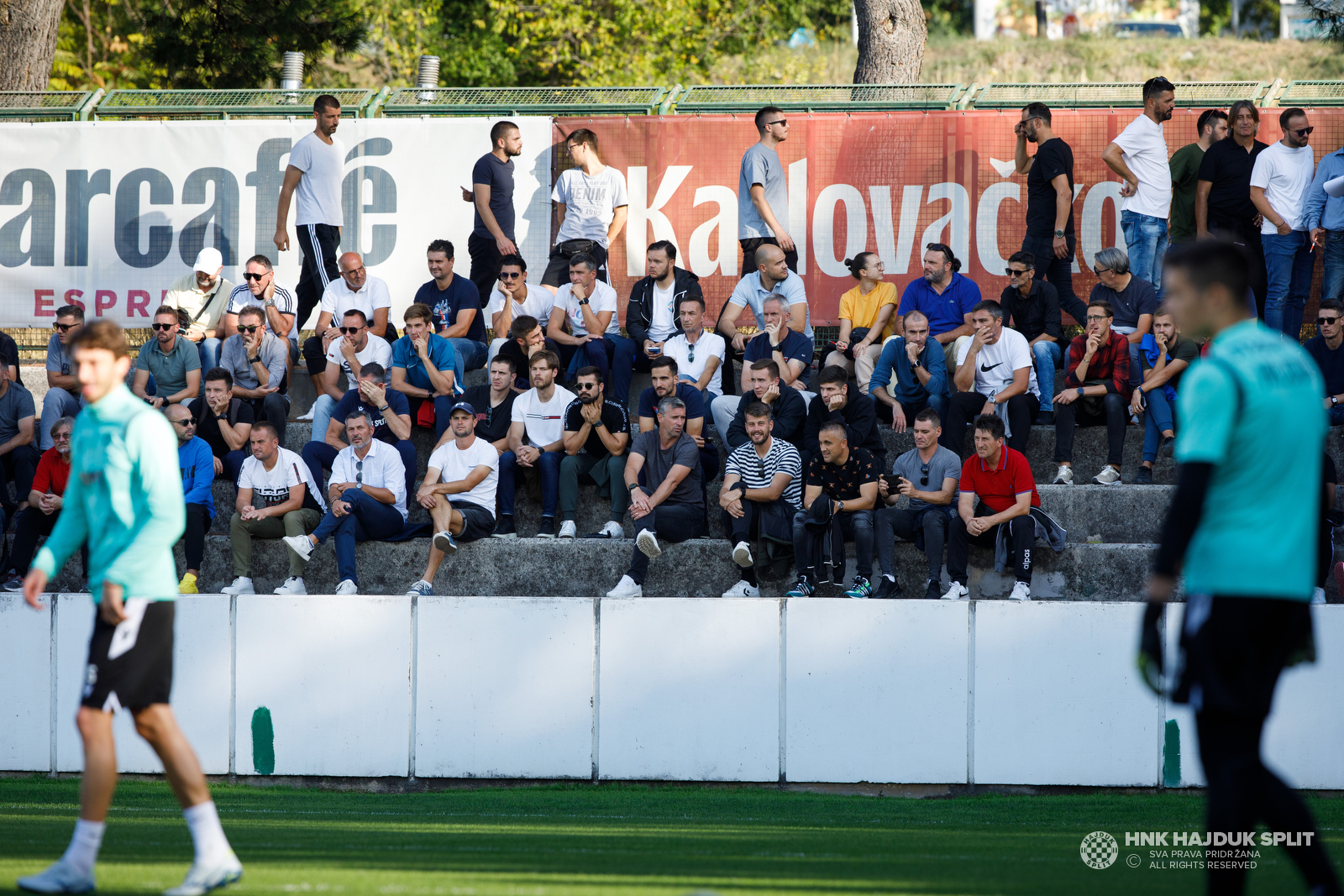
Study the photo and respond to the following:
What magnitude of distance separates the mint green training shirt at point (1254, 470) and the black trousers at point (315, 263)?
1104cm

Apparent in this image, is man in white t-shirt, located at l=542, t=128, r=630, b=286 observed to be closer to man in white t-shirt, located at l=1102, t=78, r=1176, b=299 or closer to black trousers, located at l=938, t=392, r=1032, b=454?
black trousers, located at l=938, t=392, r=1032, b=454

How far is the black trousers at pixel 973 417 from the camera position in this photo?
11.4m

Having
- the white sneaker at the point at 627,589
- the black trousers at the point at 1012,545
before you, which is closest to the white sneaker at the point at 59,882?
the white sneaker at the point at 627,589

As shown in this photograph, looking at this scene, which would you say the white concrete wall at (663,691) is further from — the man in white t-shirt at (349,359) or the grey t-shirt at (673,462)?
the man in white t-shirt at (349,359)

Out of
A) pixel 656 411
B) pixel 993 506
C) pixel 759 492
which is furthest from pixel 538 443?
pixel 993 506

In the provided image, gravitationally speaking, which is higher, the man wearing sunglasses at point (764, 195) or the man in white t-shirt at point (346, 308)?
the man wearing sunglasses at point (764, 195)

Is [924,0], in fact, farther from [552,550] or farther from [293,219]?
[552,550]

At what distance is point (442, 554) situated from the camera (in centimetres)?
1103

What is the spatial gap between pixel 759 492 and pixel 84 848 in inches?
264

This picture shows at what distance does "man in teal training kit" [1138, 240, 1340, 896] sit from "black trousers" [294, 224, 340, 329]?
11.0m

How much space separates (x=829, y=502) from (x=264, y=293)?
20.5ft

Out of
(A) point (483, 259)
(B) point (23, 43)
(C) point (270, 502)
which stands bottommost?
(C) point (270, 502)

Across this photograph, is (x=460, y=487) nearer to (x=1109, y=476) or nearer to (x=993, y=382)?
(x=993, y=382)

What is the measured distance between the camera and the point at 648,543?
10.5 metres
